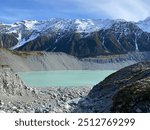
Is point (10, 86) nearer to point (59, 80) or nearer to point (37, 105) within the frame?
point (37, 105)

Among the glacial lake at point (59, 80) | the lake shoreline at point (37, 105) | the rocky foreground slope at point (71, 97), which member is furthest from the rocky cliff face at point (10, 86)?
the glacial lake at point (59, 80)

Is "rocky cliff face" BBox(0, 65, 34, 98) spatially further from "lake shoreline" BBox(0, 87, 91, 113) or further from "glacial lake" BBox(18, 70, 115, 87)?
"glacial lake" BBox(18, 70, 115, 87)

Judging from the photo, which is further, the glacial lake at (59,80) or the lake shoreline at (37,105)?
the glacial lake at (59,80)

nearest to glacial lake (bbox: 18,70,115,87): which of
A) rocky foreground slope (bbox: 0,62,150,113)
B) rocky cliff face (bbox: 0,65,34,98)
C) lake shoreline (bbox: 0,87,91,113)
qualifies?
rocky foreground slope (bbox: 0,62,150,113)

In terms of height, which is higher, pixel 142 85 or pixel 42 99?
pixel 142 85

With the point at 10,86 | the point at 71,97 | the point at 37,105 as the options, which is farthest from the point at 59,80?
the point at 37,105

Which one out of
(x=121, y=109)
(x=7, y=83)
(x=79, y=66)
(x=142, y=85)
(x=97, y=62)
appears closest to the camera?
(x=121, y=109)

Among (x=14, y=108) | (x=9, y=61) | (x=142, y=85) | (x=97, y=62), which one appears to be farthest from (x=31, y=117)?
(x=97, y=62)

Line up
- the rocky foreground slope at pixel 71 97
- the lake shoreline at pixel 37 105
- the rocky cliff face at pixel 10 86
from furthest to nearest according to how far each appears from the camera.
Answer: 1. the rocky cliff face at pixel 10 86
2. the lake shoreline at pixel 37 105
3. the rocky foreground slope at pixel 71 97

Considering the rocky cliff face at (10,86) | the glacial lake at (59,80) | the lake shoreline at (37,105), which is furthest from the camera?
the glacial lake at (59,80)

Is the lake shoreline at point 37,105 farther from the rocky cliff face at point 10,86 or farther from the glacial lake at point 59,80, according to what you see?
the glacial lake at point 59,80

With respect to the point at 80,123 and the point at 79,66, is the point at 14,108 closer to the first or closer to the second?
the point at 80,123
